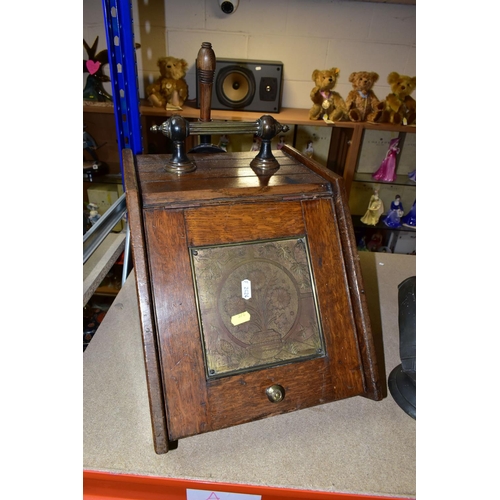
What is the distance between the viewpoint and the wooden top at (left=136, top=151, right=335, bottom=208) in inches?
27.6

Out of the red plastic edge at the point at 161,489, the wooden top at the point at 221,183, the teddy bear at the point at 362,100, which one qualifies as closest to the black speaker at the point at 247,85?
the teddy bear at the point at 362,100

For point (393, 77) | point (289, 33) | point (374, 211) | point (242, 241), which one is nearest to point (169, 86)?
point (289, 33)

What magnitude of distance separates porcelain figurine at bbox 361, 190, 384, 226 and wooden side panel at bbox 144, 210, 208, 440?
1.92 metres

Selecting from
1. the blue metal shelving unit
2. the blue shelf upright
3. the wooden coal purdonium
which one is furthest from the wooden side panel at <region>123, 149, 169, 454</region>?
the blue shelf upright

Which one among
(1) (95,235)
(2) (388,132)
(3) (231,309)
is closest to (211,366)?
(3) (231,309)

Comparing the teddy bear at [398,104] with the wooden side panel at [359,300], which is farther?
the teddy bear at [398,104]

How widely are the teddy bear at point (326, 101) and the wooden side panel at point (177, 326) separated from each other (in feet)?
5.45

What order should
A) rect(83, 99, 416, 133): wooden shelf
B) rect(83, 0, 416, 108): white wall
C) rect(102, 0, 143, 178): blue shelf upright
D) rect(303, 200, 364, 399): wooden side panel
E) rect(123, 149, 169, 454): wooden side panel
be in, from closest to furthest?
1. rect(123, 149, 169, 454): wooden side panel
2. rect(303, 200, 364, 399): wooden side panel
3. rect(102, 0, 143, 178): blue shelf upright
4. rect(83, 99, 416, 133): wooden shelf
5. rect(83, 0, 416, 108): white wall

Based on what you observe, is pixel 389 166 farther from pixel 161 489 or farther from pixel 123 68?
pixel 161 489

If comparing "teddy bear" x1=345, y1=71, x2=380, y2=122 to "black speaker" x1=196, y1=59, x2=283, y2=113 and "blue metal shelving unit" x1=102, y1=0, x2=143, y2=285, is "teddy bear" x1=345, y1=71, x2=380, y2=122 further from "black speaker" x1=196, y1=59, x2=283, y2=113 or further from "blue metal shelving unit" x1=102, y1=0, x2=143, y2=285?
"blue metal shelving unit" x1=102, y1=0, x2=143, y2=285

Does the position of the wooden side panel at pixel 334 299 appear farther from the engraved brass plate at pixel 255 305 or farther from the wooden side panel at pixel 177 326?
the wooden side panel at pixel 177 326

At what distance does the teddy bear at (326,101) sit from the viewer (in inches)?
81.7

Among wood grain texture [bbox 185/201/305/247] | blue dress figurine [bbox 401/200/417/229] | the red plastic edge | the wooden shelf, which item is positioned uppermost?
the wooden shelf

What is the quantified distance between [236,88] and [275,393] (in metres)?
1.85
